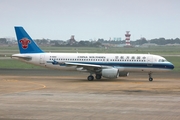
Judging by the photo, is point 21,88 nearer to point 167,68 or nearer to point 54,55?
point 54,55

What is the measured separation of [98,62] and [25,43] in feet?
28.6

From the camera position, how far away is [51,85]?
1591 inches

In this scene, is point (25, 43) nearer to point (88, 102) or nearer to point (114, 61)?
point (114, 61)

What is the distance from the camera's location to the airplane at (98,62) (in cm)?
4684

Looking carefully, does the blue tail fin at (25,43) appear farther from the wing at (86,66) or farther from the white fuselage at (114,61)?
the wing at (86,66)

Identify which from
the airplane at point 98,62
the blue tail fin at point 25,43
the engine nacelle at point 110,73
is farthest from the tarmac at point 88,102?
the blue tail fin at point 25,43

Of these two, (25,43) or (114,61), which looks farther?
(25,43)

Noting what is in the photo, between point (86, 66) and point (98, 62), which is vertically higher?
point (98, 62)

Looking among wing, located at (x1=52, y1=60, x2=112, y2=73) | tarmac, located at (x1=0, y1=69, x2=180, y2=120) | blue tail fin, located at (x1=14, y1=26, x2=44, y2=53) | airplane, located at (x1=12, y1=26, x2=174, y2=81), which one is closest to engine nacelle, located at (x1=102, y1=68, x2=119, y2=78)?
airplane, located at (x1=12, y1=26, x2=174, y2=81)

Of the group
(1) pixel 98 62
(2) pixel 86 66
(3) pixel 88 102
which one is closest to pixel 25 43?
(2) pixel 86 66

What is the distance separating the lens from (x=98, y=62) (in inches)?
1886

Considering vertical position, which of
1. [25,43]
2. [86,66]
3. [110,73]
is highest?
[25,43]

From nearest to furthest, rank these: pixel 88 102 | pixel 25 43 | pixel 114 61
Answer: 1. pixel 88 102
2. pixel 114 61
3. pixel 25 43

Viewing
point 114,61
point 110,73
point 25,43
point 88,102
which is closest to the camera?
point 88,102
